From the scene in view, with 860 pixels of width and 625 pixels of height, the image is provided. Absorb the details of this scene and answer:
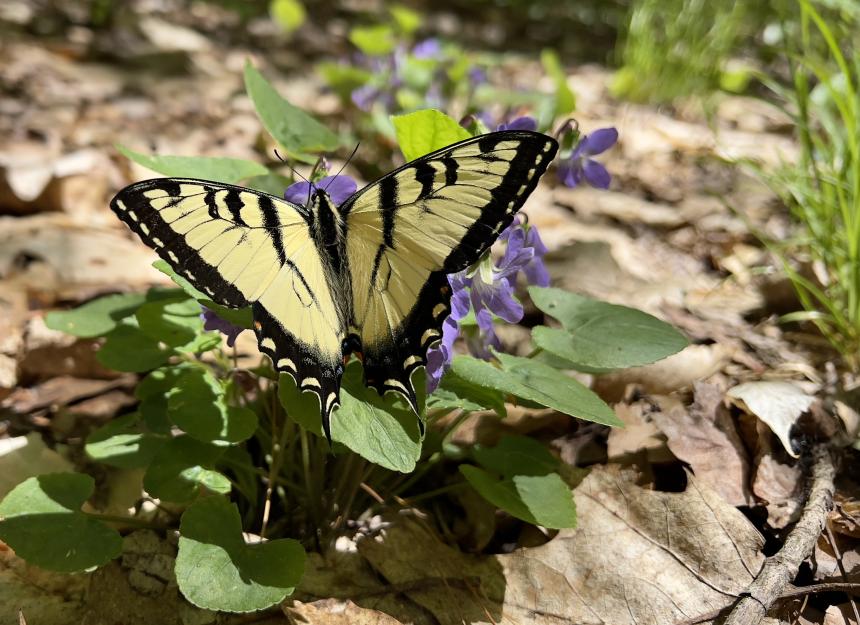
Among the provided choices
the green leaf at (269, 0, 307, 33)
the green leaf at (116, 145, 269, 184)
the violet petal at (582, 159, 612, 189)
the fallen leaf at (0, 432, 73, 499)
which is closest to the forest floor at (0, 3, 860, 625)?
the fallen leaf at (0, 432, 73, 499)

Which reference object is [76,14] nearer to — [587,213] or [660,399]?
[587,213]

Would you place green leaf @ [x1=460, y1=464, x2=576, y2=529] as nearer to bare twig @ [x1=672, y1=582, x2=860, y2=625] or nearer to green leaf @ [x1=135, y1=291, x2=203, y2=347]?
bare twig @ [x1=672, y1=582, x2=860, y2=625]

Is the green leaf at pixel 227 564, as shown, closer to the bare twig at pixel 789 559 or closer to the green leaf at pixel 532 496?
the green leaf at pixel 532 496

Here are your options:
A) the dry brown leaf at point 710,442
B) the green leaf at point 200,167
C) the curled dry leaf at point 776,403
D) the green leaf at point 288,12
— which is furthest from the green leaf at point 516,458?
the green leaf at point 288,12

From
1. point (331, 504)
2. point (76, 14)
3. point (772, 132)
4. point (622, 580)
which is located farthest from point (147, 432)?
point (76, 14)

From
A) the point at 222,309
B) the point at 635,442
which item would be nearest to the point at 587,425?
the point at 635,442

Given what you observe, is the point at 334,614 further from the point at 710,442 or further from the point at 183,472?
the point at 710,442
